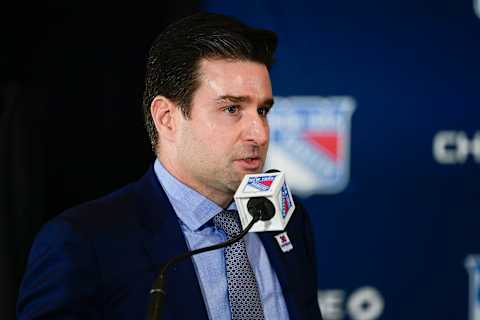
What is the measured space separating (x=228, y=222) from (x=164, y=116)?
0.93ft

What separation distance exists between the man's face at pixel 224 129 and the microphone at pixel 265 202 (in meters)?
0.21

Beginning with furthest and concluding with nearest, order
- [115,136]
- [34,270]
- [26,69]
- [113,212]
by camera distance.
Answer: [115,136] < [26,69] < [113,212] < [34,270]

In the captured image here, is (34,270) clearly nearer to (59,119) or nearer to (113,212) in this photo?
(113,212)

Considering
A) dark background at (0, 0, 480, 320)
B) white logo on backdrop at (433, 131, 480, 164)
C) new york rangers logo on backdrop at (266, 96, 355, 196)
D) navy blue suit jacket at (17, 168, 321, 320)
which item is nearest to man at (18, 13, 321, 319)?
navy blue suit jacket at (17, 168, 321, 320)

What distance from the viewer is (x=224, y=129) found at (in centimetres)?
173

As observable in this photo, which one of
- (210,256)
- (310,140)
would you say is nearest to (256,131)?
(210,256)

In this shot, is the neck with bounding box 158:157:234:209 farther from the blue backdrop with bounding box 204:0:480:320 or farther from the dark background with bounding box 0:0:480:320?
the blue backdrop with bounding box 204:0:480:320

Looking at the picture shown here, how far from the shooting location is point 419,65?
10.2 ft

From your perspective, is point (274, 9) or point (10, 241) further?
point (274, 9)

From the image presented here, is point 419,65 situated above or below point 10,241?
above

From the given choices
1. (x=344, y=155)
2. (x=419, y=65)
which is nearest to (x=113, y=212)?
(x=344, y=155)

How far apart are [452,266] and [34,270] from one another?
78.9 inches

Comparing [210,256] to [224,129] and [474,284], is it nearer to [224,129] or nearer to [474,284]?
[224,129]

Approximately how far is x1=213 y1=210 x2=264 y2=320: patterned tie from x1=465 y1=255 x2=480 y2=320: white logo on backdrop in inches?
64.2
